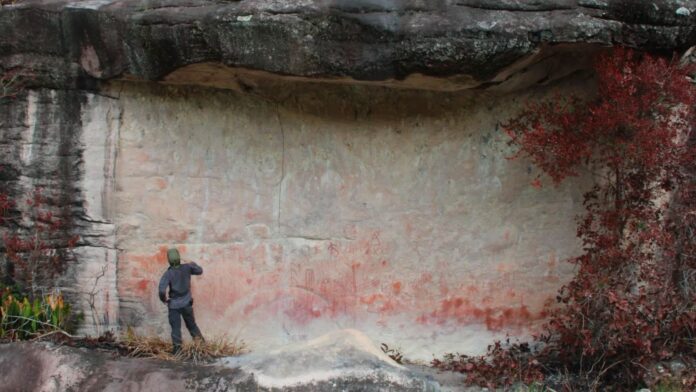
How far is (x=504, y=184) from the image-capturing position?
754cm

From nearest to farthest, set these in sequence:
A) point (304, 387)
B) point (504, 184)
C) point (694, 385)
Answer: point (304, 387)
point (694, 385)
point (504, 184)

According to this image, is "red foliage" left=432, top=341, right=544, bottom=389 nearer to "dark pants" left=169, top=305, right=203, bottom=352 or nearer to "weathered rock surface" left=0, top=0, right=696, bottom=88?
"dark pants" left=169, top=305, right=203, bottom=352

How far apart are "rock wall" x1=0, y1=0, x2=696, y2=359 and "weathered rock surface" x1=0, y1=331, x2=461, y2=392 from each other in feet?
5.79

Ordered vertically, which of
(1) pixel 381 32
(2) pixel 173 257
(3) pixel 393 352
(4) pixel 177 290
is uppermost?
(1) pixel 381 32

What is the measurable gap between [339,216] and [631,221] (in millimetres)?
2791

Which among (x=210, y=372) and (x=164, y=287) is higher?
(x=164, y=287)

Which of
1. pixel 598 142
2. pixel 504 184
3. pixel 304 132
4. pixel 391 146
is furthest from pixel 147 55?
pixel 598 142

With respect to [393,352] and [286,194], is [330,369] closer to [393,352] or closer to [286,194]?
[393,352]

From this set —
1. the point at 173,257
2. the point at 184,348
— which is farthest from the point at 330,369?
the point at 173,257

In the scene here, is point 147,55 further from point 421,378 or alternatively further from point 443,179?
point 421,378

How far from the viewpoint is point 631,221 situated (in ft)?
22.1

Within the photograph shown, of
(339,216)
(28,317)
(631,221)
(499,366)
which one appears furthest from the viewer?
(339,216)

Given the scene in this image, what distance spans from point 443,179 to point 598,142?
5.17 feet

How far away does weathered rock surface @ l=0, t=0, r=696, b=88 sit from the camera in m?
6.21
